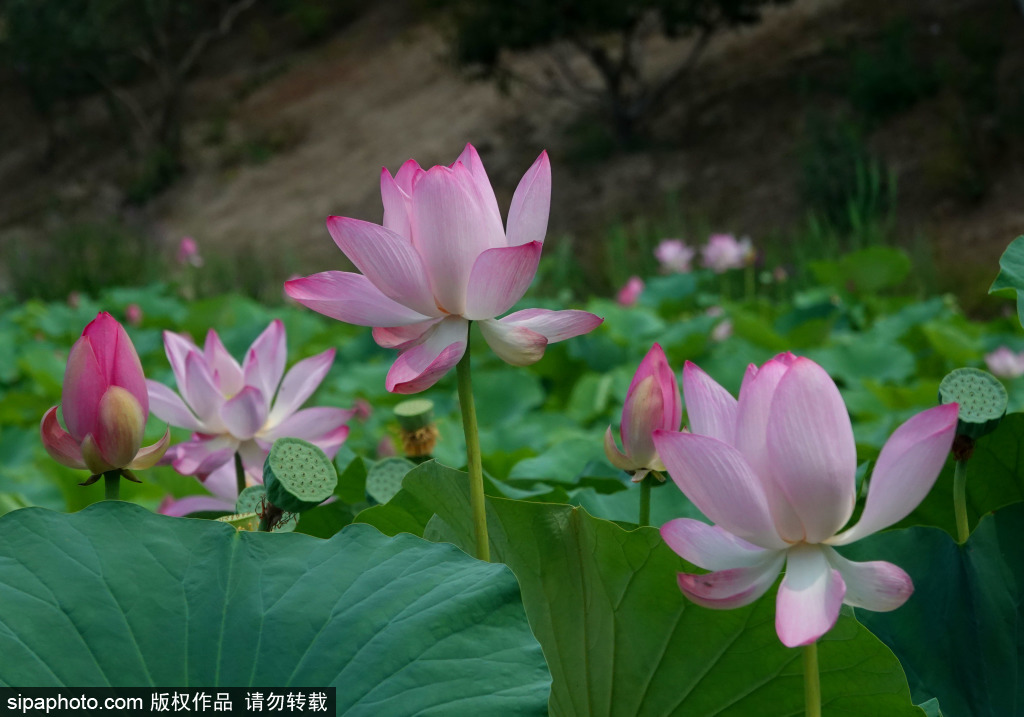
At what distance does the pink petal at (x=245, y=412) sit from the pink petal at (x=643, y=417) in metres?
0.26

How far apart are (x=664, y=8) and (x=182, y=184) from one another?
6385mm

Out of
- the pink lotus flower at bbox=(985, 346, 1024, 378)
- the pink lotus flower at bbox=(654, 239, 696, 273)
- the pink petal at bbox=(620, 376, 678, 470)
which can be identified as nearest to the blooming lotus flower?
the pink petal at bbox=(620, 376, 678, 470)

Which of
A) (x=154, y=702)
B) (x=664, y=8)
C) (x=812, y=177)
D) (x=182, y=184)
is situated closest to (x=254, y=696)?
(x=154, y=702)

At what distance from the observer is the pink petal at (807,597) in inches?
12.5

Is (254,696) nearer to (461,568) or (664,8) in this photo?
(461,568)

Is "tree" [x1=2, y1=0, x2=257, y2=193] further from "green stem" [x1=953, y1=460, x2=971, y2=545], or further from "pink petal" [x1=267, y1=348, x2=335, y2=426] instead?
"green stem" [x1=953, y1=460, x2=971, y2=545]

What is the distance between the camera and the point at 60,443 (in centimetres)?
48

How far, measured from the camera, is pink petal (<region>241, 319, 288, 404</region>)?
0.66 meters

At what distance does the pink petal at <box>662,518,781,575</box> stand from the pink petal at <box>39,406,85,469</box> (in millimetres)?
308

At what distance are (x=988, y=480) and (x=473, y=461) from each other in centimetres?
35

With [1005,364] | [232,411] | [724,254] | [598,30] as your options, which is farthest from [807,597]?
[598,30]

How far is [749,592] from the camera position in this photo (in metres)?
0.35

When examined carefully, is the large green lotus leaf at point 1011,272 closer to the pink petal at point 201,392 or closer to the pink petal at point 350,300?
the pink petal at point 350,300

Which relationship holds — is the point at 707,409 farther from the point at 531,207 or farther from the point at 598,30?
the point at 598,30
